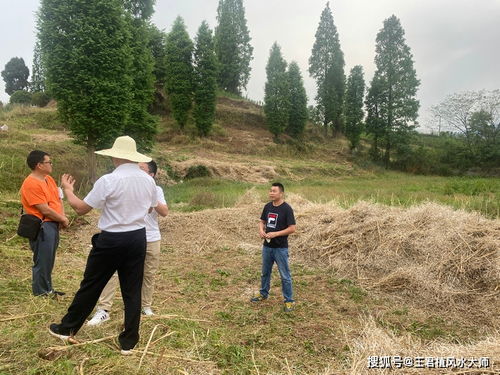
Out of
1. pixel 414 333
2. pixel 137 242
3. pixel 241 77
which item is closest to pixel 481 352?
pixel 414 333

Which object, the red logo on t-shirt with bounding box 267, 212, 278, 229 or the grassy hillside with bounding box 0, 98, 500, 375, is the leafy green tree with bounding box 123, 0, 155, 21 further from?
the red logo on t-shirt with bounding box 267, 212, 278, 229

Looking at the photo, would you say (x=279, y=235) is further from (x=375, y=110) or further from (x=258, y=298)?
(x=375, y=110)

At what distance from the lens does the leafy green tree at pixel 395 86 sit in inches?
1288

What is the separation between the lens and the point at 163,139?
30016 mm

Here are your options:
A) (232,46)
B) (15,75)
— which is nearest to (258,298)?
(232,46)

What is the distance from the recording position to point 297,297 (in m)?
5.58

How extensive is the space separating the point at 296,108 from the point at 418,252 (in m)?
31.4

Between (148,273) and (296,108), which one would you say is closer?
(148,273)

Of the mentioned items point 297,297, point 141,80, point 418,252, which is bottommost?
point 297,297

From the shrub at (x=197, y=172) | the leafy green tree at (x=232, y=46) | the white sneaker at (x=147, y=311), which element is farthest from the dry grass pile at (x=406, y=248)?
the leafy green tree at (x=232, y=46)

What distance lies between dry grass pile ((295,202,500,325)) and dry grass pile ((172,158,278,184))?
14.0 metres

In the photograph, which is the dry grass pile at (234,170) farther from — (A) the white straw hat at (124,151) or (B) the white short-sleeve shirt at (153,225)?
(A) the white straw hat at (124,151)

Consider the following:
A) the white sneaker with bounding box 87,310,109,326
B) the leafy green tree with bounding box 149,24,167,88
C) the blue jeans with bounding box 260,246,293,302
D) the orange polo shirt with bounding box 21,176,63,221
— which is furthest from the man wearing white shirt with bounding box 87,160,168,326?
the leafy green tree with bounding box 149,24,167,88

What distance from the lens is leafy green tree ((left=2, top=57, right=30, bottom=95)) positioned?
146ft
